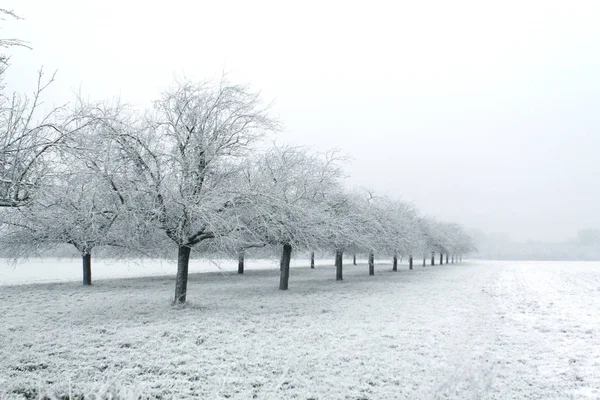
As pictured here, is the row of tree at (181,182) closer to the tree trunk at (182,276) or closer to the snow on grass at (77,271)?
the tree trunk at (182,276)

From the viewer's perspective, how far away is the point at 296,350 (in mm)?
9039

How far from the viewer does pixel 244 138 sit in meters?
15.2

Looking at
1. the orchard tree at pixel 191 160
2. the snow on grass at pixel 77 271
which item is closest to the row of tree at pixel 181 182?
the orchard tree at pixel 191 160

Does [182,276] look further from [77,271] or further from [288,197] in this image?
[77,271]

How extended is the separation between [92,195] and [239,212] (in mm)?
4686

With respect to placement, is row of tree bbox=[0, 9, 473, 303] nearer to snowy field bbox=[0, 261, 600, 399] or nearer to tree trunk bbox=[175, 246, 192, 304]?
tree trunk bbox=[175, 246, 192, 304]

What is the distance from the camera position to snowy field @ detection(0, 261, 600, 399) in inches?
264

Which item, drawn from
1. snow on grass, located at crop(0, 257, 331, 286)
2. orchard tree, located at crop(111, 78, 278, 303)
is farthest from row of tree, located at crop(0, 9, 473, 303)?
snow on grass, located at crop(0, 257, 331, 286)

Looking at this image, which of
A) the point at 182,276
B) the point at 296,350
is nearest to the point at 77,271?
the point at 182,276

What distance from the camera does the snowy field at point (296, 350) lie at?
670 cm

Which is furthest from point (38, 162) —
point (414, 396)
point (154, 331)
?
point (414, 396)

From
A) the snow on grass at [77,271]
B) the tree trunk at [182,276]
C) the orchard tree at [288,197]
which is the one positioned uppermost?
the orchard tree at [288,197]

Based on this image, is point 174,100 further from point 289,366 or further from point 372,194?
point 372,194

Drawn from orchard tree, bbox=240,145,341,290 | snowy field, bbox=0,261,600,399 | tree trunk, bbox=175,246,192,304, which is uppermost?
orchard tree, bbox=240,145,341,290
